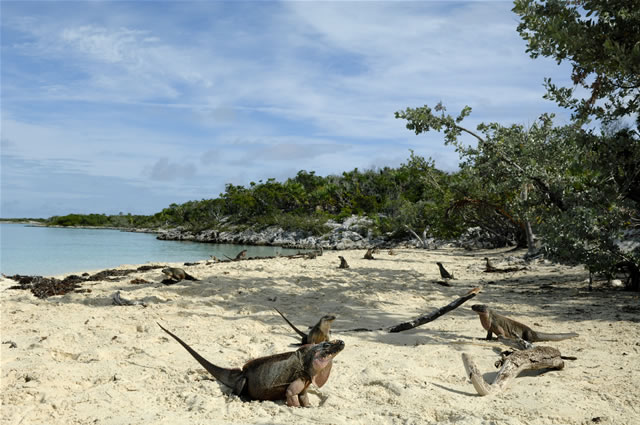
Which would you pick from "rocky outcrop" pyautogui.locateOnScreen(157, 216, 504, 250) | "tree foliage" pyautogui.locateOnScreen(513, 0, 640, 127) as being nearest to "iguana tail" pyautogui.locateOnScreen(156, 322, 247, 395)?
"tree foliage" pyautogui.locateOnScreen(513, 0, 640, 127)

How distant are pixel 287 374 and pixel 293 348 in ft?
5.12

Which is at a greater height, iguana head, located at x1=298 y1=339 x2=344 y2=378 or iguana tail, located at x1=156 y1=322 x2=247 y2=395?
iguana head, located at x1=298 y1=339 x2=344 y2=378

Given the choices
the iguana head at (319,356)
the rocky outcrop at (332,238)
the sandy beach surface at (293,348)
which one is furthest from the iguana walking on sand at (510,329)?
the rocky outcrop at (332,238)

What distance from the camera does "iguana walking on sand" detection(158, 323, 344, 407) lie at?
3641 mm

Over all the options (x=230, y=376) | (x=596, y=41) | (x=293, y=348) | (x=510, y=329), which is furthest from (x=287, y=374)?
(x=596, y=41)

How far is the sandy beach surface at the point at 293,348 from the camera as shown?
134 inches

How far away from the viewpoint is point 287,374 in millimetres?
3664

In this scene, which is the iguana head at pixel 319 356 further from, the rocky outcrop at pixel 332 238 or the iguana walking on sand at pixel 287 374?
the rocky outcrop at pixel 332 238

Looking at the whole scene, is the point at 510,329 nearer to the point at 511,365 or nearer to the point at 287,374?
the point at 511,365

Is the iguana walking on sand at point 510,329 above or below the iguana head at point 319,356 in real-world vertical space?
below

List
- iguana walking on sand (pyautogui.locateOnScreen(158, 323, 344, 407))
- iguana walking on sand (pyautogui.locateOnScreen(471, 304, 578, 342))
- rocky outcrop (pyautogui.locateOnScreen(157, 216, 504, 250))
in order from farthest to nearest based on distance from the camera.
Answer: rocky outcrop (pyautogui.locateOnScreen(157, 216, 504, 250)) → iguana walking on sand (pyautogui.locateOnScreen(471, 304, 578, 342)) → iguana walking on sand (pyautogui.locateOnScreen(158, 323, 344, 407))

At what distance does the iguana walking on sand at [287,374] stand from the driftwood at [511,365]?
44.0 inches

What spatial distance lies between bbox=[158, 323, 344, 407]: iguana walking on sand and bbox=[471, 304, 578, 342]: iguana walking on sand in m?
2.51

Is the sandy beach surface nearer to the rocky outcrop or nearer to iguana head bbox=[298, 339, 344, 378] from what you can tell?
iguana head bbox=[298, 339, 344, 378]
